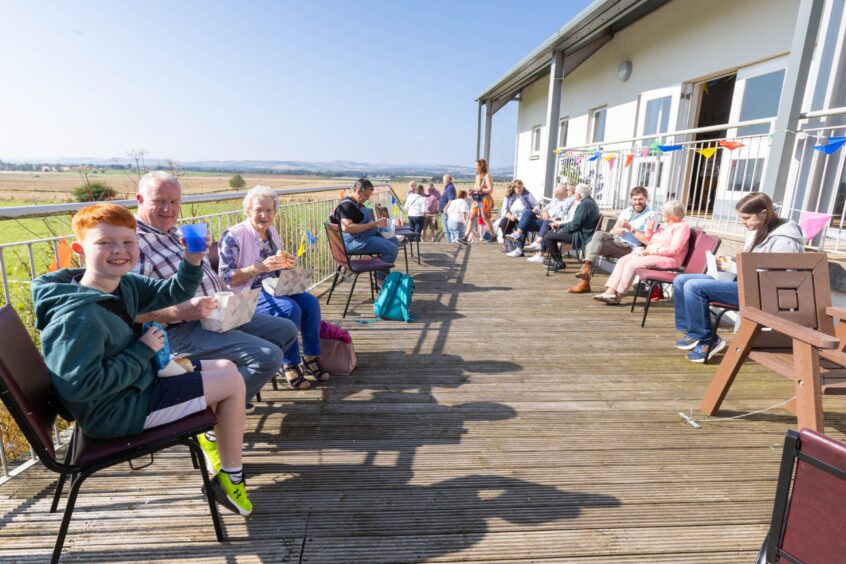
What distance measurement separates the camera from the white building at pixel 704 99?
13.1ft

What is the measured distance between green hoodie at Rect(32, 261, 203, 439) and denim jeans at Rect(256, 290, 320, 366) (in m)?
1.22

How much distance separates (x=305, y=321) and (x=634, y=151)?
581 cm

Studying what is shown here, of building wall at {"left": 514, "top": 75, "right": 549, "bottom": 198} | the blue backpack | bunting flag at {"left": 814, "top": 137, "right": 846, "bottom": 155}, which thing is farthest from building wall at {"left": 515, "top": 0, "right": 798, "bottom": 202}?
the blue backpack

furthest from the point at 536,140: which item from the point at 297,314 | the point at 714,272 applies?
the point at 297,314

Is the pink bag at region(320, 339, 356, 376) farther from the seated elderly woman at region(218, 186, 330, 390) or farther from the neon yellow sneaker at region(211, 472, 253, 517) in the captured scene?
the neon yellow sneaker at region(211, 472, 253, 517)

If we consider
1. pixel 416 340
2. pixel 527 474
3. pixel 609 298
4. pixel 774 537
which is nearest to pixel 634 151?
pixel 609 298

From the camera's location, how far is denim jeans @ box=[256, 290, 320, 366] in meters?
2.90

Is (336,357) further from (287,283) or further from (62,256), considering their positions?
(62,256)

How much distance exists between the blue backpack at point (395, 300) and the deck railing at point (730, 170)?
321 cm

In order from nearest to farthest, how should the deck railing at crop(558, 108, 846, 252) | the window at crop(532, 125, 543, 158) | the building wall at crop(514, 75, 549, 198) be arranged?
the deck railing at crop(558, 108, 846, 252)
the building wall at crop(514, 75, 549, 198)
the window at crop(532, 125, 543, 158)

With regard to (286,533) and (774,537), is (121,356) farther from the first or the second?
(774,537)

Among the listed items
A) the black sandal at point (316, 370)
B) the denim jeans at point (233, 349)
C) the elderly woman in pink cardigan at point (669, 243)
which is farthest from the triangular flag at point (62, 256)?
the elderly woman in pink cardigan at point (669, 243)

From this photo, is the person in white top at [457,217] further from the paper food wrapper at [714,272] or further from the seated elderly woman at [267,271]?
the seated elderly woman at [267,271]

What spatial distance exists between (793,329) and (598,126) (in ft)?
30.9
